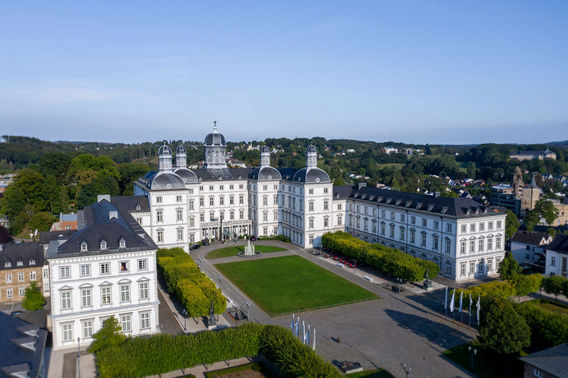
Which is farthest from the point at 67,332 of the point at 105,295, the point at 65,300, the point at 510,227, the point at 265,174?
the point at 510,227

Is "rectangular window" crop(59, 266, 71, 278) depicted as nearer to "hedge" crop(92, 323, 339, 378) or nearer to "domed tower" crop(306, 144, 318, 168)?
"hedge" crop(92, 323, 339, 378)

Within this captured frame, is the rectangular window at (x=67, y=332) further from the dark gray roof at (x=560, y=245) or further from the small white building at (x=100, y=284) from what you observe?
the dark gray roof at (x=560, y=245)

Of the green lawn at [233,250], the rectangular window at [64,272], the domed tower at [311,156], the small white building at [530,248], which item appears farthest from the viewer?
the domed tower at [311,156]

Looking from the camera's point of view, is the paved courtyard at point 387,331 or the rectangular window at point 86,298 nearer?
the paved courtyard at point 387,331

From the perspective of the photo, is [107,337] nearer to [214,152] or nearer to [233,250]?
[233,250]

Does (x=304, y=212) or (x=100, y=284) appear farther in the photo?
(x=304, y=212)

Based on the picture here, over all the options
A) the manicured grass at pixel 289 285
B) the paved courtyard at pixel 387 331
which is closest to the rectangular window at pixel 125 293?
the paved courtyard at pixel 387 331
